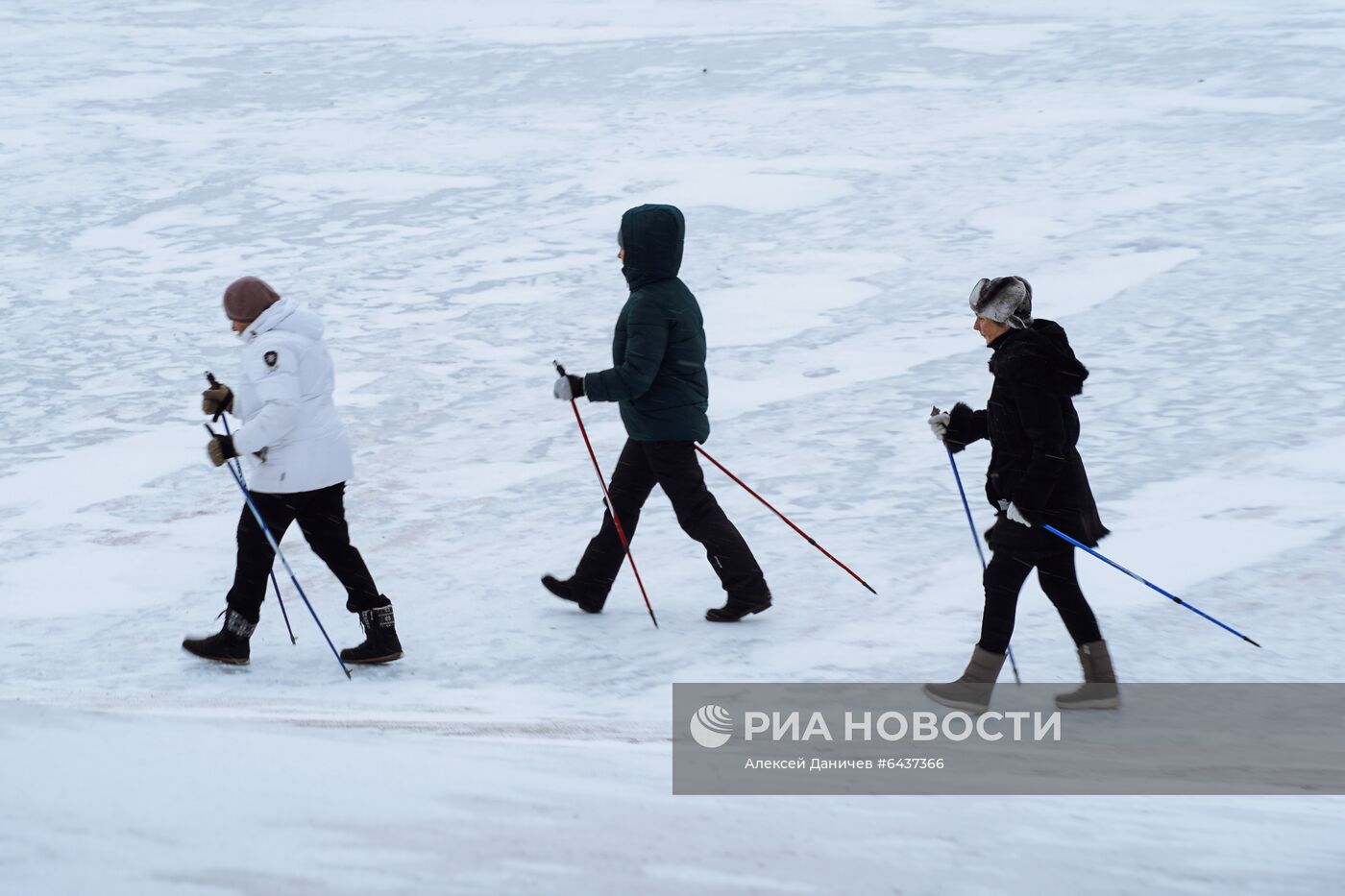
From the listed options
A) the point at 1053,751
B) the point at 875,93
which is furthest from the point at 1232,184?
the point at 1053,751

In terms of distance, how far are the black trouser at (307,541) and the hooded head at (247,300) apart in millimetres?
613

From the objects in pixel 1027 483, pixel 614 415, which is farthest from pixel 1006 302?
pixel 614 415

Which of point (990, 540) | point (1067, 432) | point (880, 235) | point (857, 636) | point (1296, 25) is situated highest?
point (1296, 25)

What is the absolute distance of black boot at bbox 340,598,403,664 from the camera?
15.9ft

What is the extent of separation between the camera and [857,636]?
5.08 meters

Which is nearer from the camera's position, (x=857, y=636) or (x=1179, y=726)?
(x=1179, y=726)

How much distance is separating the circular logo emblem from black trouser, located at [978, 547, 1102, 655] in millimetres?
857

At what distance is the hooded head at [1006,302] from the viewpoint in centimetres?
412

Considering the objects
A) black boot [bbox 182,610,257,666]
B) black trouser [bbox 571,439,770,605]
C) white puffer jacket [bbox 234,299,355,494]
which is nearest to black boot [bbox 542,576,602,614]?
black trouser [bbox 571,439,770,605]

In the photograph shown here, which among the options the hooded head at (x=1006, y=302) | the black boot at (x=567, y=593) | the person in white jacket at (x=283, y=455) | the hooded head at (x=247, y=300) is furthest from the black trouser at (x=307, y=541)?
the hooded head at (x=1006, y=302)

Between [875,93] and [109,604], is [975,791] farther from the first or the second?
[875,93]

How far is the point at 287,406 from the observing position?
4602 millimetres

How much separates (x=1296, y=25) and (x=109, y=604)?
15637mm

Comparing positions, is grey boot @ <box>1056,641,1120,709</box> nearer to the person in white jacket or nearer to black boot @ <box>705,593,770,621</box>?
black boot @ <box>705,593,770,621</box>
